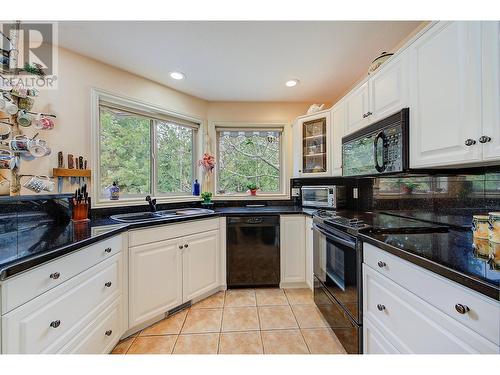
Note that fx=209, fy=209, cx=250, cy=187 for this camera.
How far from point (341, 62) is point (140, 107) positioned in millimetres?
2090

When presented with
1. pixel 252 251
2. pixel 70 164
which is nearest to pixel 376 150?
pixel 252 251

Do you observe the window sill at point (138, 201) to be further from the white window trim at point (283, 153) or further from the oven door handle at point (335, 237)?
the oven door handle at point (335, 237)

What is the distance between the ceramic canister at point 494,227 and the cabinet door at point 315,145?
5.28ft

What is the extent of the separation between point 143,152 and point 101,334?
1736 millimetres

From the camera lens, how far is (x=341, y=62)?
199cm

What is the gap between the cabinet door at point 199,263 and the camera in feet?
6.45

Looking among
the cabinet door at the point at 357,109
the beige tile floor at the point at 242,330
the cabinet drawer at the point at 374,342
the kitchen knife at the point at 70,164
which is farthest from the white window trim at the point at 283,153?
the cabinet drawer at the point at 374,342

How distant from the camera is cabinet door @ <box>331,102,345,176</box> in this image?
2150 mm

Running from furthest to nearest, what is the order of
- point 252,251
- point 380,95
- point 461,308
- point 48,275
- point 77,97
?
point 252,251 < point 77,97 < point 380,95 < point 48,275 < point 461,308

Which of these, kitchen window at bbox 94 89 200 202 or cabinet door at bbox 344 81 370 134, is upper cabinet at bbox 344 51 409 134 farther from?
kitchen window at bbox 94 89 200 202

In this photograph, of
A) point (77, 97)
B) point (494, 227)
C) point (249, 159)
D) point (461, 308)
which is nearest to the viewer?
point (461, 308)

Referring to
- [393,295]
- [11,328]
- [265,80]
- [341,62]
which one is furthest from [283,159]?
[11,328]

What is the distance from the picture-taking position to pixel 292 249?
235 centimetres

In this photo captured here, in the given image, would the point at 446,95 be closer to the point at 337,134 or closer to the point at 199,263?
the point at 337,134
